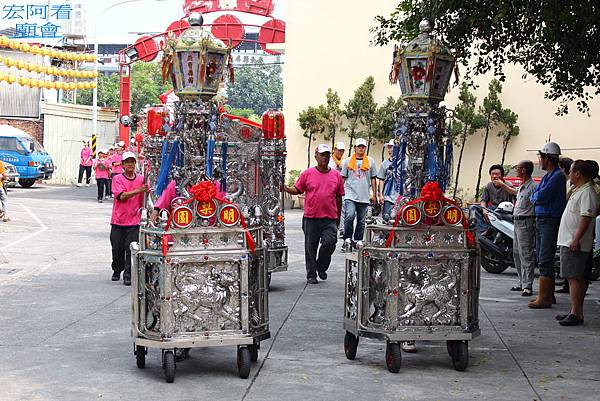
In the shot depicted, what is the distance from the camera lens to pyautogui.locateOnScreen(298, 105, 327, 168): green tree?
108ft

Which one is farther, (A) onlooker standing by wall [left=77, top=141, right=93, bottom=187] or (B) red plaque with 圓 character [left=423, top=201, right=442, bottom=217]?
(A) onlooker standing by wall [left=77, top=141, right=93, bottom=187]

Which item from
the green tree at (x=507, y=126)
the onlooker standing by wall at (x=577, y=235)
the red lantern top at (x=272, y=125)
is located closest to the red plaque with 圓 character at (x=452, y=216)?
the onlooker standing by wall at (x=577, y=235)

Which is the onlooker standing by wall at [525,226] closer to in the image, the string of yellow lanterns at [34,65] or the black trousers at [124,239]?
the black trousers at [124,239]

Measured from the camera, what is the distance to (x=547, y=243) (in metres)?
12.2

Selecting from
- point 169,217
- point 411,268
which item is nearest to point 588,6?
point 411,268

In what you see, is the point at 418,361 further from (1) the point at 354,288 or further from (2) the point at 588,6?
(2) the point at 588,6

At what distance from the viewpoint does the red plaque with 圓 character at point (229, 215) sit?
8.34 m

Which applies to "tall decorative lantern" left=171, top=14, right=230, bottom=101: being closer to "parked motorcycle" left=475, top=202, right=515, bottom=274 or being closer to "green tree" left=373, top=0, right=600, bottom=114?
"green tree" left=373, top=0, right=600, bottom=114

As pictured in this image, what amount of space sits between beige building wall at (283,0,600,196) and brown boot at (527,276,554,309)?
63.8ft

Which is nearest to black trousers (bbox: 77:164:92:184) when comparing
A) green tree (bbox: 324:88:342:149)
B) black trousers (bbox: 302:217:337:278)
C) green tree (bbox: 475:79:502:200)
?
green tree (bbox: 324:88:342:149)

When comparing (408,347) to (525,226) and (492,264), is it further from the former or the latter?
(492,264)

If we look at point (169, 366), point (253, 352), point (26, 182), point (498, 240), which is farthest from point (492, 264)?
point (26, 182)

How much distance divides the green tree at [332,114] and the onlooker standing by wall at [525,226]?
1981cm

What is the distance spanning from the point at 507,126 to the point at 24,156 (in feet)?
65.0
